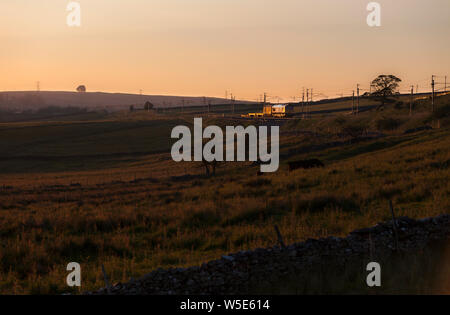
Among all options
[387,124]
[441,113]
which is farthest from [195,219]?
[387,124]

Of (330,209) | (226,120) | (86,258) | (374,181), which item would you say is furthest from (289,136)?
(86,258)

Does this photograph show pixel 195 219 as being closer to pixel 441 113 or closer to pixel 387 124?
pixel 441 113

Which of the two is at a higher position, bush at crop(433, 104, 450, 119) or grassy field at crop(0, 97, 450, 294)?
bush at crop(433, 104, 450, 119)

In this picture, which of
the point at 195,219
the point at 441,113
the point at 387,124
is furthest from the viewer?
the point at 387,124

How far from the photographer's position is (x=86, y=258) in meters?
12.6

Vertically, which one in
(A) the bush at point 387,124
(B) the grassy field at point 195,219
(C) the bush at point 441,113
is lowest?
(B) the grassy field at point 195,219

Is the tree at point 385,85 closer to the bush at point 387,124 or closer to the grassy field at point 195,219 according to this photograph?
the bush at point 387,124

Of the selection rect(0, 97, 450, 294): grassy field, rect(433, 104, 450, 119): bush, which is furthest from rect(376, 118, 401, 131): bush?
rect(0, 97, 450, 294): grassy field

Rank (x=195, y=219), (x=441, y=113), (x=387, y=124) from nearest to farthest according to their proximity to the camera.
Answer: (x=195, y=219)
(x=441, y=113)
(x=387, y=124)

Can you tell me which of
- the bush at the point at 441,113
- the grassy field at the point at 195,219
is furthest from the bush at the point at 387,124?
the grassy field at the point at 195,219

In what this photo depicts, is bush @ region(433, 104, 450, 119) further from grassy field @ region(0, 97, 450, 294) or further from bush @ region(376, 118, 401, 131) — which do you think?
grassy field @ region(0, 97, 450, 294)

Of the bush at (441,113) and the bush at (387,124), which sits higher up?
the bush at (441,113)
